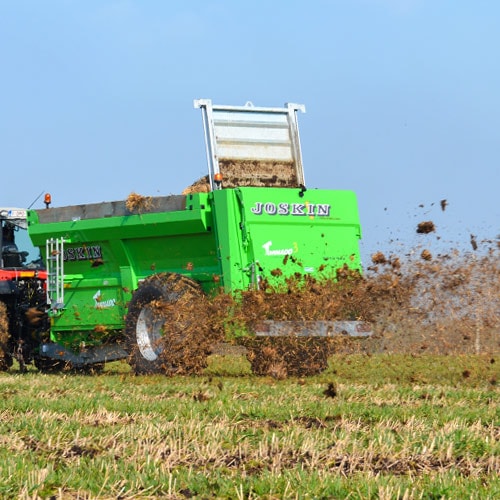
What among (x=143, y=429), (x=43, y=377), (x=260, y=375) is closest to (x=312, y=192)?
(x=260, y=375)

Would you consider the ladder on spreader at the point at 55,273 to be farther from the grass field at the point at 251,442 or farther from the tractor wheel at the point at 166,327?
the grass field at the point at 251,442

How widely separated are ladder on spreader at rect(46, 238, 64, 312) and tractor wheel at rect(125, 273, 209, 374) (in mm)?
1554

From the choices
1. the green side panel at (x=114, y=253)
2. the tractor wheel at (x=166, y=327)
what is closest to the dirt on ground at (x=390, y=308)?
the tractor wheel at (x=166, y=327)

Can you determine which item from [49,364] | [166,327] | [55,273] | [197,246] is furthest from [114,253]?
[49,364]

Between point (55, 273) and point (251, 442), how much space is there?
7.65 m

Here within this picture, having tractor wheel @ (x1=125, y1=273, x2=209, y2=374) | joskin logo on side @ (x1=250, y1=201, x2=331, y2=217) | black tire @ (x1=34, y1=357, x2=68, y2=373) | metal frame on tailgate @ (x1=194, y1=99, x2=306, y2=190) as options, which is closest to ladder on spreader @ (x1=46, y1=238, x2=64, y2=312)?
black tire @ (x1=34, y1=357, x2=68, y2=373)

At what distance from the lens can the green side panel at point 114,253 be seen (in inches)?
458

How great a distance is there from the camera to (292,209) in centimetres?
1189

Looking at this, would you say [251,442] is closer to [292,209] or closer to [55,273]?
[292,209]

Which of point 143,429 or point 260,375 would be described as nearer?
point 143,429

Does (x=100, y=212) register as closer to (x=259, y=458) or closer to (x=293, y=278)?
(x=293, y=278)

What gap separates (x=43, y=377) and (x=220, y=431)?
6102 mm

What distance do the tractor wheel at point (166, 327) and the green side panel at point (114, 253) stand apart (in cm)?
34

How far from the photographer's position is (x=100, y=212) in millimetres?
12734
